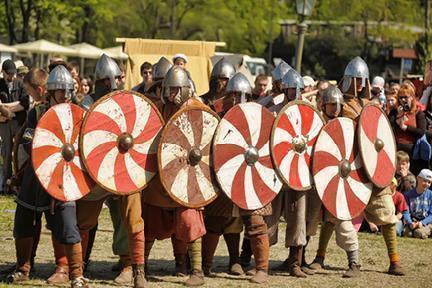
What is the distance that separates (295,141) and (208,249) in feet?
3.68

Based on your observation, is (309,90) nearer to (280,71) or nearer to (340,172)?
(280,71)

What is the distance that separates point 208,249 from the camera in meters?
8.52

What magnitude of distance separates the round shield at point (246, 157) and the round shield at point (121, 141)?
52 cm

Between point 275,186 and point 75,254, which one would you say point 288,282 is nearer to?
point 275,186

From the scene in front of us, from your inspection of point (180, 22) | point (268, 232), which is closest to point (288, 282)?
point (268, 232)

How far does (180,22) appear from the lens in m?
40.2

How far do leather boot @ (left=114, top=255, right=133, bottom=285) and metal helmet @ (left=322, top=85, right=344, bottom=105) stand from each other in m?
2.03

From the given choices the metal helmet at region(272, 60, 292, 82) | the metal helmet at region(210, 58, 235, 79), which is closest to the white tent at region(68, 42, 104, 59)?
the metal helmet at region(210, 58, 235, 79)

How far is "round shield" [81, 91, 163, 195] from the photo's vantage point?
24.3ft

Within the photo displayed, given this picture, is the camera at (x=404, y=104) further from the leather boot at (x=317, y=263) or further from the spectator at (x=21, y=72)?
the spectator at (x=21, y=72)

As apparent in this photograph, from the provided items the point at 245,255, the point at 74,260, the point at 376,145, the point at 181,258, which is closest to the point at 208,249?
the point at 181,258

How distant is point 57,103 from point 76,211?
0.86 meters

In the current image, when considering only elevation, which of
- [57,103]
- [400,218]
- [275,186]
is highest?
[57,103]

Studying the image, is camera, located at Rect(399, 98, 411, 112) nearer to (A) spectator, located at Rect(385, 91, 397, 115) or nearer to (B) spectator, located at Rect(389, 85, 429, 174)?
(B) spectator, located at Rect(389, 85, 429, 174)
